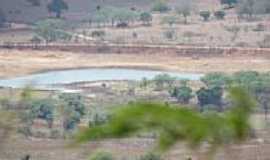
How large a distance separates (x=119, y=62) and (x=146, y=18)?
9.25 meters

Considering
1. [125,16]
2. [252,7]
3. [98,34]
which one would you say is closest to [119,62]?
[98,34]

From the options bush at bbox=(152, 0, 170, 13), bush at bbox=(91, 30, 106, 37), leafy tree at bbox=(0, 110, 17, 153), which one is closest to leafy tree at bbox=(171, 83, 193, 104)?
bush at bbox=(91, 30, 106, 37)

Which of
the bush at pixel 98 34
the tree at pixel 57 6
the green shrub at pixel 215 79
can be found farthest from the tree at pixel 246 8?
the green shrub at pixel 215 79

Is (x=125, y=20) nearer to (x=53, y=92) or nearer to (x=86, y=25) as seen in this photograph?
(x=86, y=25)

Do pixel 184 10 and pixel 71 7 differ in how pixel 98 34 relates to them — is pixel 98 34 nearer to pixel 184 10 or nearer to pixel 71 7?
pixel 184 10

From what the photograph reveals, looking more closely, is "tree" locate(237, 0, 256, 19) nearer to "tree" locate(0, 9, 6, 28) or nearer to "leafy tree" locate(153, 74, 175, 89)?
"tree" locate(0, 9, 6, 28)

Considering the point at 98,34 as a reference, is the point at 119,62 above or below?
below

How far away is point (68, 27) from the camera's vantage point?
156 feet

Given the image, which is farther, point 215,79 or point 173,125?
point 215,79

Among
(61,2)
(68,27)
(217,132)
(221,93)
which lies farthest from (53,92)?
(217,132)

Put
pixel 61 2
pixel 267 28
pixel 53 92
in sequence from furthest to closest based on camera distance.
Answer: pixel 61 2 → pixel 267 28 → pixel 53 92

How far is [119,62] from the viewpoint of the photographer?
129ft

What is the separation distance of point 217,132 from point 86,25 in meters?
46.9

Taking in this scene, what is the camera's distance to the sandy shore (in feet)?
123
